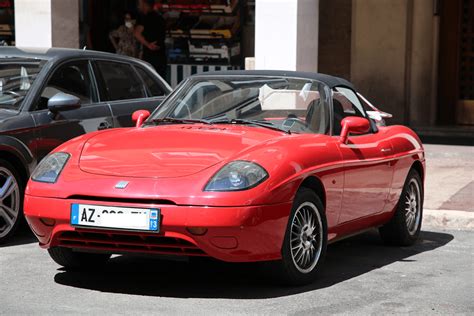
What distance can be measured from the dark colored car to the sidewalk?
9.17 ft

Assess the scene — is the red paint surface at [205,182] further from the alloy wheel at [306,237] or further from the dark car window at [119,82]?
the dark car window at [119,82]

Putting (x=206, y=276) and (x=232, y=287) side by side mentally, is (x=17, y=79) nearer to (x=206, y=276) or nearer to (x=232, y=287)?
(x=206, y=276)

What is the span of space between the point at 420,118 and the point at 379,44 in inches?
53.0

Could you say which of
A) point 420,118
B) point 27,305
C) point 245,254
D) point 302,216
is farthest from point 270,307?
point 420,118

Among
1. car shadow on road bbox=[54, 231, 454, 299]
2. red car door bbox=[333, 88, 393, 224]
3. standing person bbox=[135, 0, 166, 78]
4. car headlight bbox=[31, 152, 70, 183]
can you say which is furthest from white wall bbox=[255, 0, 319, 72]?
car headlight bbox=[31, 152, 70, 183]

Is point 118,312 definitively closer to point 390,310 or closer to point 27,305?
point 27,305

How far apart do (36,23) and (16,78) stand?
21.3ft

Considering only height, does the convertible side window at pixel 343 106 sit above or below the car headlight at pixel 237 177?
above

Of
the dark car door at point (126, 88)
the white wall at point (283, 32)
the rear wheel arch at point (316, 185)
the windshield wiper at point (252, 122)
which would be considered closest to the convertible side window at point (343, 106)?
the windshield wiper at point (252, 122)

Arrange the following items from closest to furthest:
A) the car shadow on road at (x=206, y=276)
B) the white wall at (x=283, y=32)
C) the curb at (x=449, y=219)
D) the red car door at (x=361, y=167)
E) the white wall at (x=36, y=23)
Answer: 1. the car shadow on road at (x=206, y=276)
2. the red car door at (x=361, y=167)
3. the curb at (x=449, y=219)
4. the white wall at (x=283, y=32)
5. the white wall at (x=36, y=23)

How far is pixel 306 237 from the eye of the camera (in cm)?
717

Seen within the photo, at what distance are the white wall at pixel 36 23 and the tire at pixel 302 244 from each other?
9349 millimetres

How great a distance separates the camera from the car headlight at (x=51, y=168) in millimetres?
7062

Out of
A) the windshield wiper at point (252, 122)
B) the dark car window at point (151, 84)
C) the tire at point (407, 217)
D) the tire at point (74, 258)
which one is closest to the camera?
the tire at point (74, 258)
